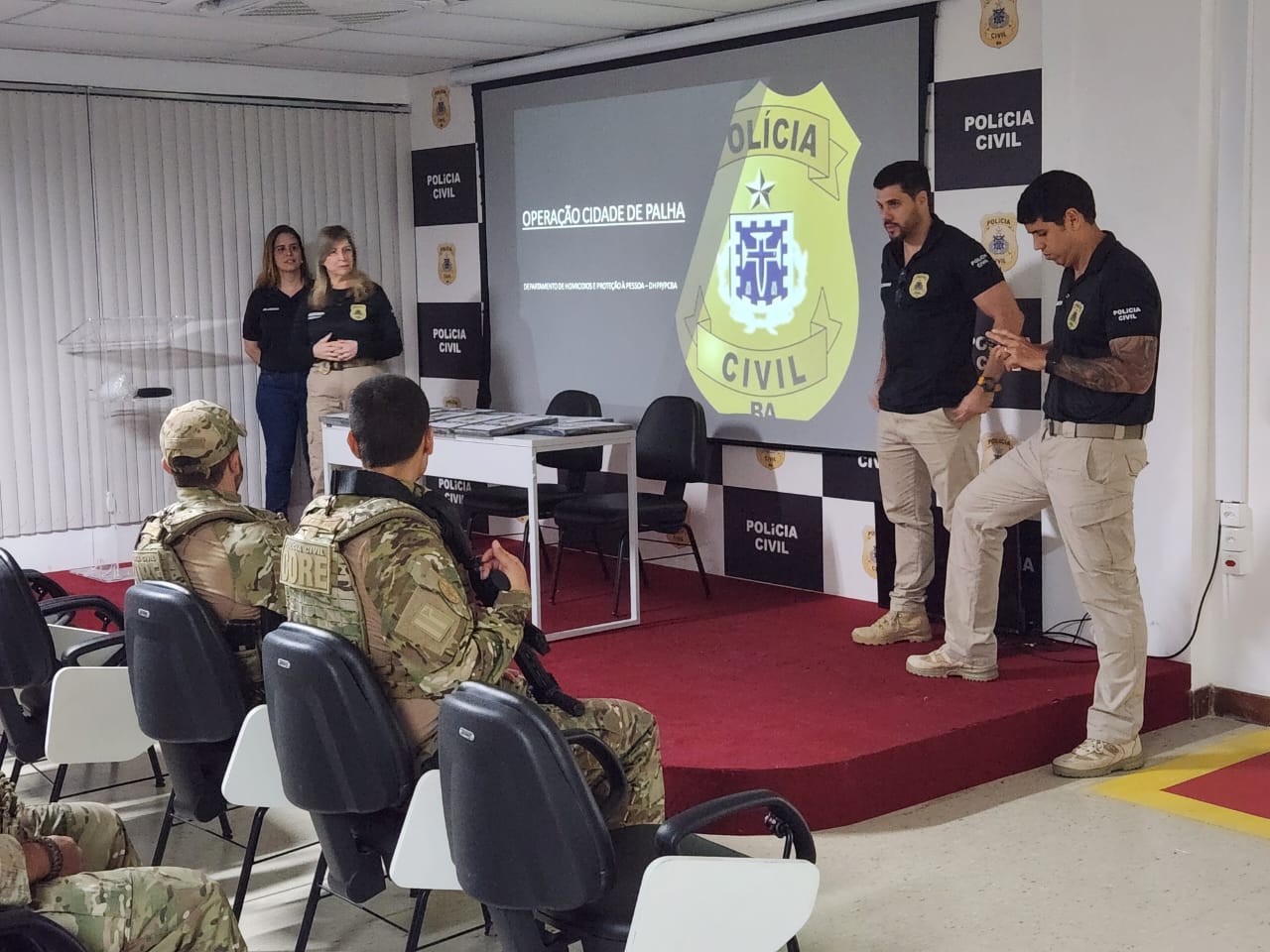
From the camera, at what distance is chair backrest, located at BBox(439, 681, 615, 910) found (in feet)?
7.41

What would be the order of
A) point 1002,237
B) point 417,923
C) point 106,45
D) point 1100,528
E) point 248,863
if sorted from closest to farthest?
point 417,923, point 248,863, point 1100,528, point 1002,237, point 106,45

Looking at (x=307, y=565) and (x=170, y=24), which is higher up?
(x=170, y=24)

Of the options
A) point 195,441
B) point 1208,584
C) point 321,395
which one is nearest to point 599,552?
point 321,395

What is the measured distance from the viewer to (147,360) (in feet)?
24.0

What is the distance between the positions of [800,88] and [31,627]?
12.0 ft

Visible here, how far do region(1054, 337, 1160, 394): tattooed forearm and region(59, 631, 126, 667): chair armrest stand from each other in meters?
2.72

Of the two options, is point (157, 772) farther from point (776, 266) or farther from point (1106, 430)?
point (776, 266)

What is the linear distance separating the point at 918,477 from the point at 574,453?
1.89m

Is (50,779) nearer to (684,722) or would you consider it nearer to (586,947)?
(684,722)

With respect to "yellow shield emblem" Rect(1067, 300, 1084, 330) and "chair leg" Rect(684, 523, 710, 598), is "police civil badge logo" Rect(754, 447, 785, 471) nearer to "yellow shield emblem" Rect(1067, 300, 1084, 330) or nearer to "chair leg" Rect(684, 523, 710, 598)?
"chair leg" Rect(684, 523, 710, 598)

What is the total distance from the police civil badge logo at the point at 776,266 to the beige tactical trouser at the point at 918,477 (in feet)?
2.58

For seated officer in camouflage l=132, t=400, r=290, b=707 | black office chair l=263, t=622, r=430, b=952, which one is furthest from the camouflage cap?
black office chair l=263, t=622, r=430, b=952

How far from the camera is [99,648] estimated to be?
3799 mm

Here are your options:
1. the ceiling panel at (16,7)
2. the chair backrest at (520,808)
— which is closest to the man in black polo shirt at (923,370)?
the chair backrest at (520,808)
